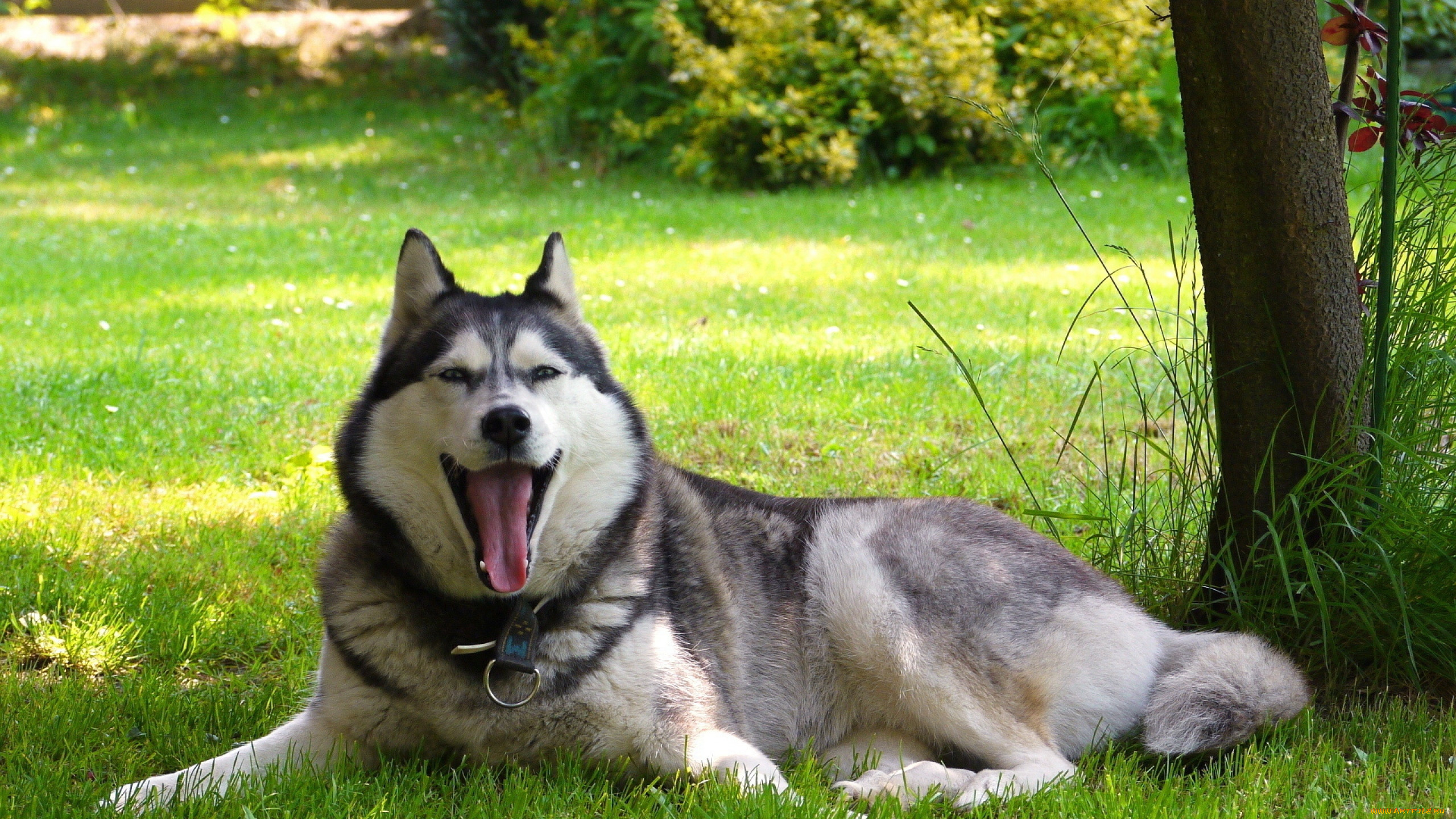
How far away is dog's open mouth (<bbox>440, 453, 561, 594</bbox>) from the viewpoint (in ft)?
9.64

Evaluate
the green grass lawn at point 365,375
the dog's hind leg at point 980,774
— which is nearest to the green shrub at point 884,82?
the green grass lawn at point 365,375

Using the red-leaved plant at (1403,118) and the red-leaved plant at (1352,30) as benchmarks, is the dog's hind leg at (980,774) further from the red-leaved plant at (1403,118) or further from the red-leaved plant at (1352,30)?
the red-leaved plant at (1352,30)

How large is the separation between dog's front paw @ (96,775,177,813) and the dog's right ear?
121 centimetres

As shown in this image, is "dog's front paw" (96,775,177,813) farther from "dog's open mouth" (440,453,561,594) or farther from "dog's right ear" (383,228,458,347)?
"dog's right ear" (383,228,458,347)

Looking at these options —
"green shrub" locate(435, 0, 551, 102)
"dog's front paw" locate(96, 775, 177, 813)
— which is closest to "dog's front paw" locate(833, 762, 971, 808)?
"dog's front paw" locate(96, 775, 177, 813)

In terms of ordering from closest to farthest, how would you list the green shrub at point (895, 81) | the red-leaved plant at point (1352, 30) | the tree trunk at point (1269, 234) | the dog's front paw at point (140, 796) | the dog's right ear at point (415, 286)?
the dog's front paw at point (140, 796), the dog's right ear at point (415, 286), the tree trunk at point (1269, 234), the red-leaved plant at point (1352, 30), the green shrub at point (895, 81)

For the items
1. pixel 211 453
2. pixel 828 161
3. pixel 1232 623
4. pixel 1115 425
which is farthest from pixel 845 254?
pixel 1232 623

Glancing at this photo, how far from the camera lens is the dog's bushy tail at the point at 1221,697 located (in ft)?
10.0

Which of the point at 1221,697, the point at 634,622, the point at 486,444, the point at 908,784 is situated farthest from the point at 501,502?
the point at 1221,697

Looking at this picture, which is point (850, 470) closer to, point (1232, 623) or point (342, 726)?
point (1232, 623)

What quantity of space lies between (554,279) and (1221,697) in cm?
210

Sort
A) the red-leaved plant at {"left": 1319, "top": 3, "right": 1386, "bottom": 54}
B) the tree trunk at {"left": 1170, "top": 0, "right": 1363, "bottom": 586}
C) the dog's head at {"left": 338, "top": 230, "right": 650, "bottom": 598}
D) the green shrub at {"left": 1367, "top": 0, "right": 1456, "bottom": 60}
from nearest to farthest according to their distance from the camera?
the dog's head at {"left": 338, "top": 230, "right": 650, "bottom": 598} < the tree trunk at {"left": 1170, "top": 0, "right": 1363, "bottom": 586} < the red-leaved plant at {"left": 1319, "top": 3, "right": 1386, "bottom": 54} < the green shrub at {"left": 1367, "top": 0, "right": 1456, "bottom": 60}

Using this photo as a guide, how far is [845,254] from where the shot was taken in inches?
388

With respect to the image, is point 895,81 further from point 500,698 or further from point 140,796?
point 140,796
